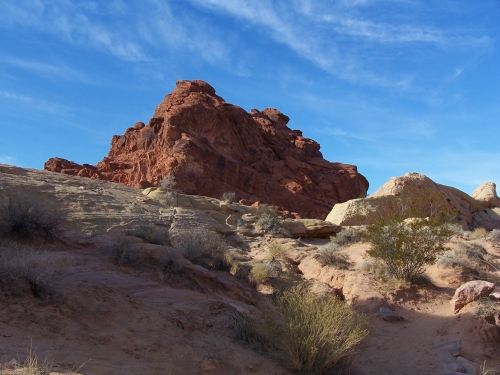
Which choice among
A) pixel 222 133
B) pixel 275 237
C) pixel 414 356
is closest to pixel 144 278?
pixel 414 356

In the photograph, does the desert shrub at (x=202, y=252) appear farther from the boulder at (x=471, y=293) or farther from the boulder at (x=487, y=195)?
the boulder at (x=487, y=195)

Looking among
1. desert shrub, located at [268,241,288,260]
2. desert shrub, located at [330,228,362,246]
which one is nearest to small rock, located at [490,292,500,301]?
desert shrub, located at [268,241,288,260]

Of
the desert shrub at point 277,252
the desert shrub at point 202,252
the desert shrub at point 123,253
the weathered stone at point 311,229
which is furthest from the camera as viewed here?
the weathered stone at point 311,229

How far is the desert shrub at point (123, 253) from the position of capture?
898cm

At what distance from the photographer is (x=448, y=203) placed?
2077cm

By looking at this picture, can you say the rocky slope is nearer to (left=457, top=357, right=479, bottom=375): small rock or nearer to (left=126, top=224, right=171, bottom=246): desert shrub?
(left=457, top=357, right=479, bottom=375): small rock

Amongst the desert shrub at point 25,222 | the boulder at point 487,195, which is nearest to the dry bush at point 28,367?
the desert shrub at point 25,222

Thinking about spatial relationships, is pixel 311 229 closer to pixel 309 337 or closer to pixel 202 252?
pixel 202 252

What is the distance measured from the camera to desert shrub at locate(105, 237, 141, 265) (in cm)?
898

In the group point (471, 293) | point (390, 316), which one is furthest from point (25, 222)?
point (471, 293)

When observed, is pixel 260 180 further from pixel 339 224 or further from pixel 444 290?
pixel 444 290

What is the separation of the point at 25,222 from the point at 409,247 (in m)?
9.62

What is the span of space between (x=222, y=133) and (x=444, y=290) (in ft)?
118

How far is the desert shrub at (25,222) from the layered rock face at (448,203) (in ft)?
47.1
